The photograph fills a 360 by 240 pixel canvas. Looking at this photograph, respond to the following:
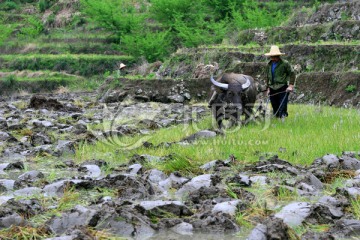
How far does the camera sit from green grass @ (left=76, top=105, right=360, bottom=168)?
7.07 m

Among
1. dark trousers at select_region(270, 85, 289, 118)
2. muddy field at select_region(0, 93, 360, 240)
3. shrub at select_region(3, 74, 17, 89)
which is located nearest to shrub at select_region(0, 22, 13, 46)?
shrub at select_region(3, 74, 17, 89)

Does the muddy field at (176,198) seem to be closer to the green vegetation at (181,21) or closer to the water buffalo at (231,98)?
the water buffalo at (231,98)

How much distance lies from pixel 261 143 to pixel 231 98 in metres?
2.70

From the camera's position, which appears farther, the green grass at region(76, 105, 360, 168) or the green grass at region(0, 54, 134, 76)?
the green grass at region(0, 54, 134, 76)

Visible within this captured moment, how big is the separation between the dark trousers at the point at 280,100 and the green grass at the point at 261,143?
0.58 m

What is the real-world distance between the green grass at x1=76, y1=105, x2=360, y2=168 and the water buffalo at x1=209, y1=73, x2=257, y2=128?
16.0 inches

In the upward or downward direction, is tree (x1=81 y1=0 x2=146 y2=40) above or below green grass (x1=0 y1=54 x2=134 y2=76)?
above

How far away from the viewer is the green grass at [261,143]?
707cm

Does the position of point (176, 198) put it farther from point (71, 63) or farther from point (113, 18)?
point (113, 18)

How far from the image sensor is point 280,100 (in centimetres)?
1153

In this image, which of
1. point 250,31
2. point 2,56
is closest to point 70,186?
point 250,31
